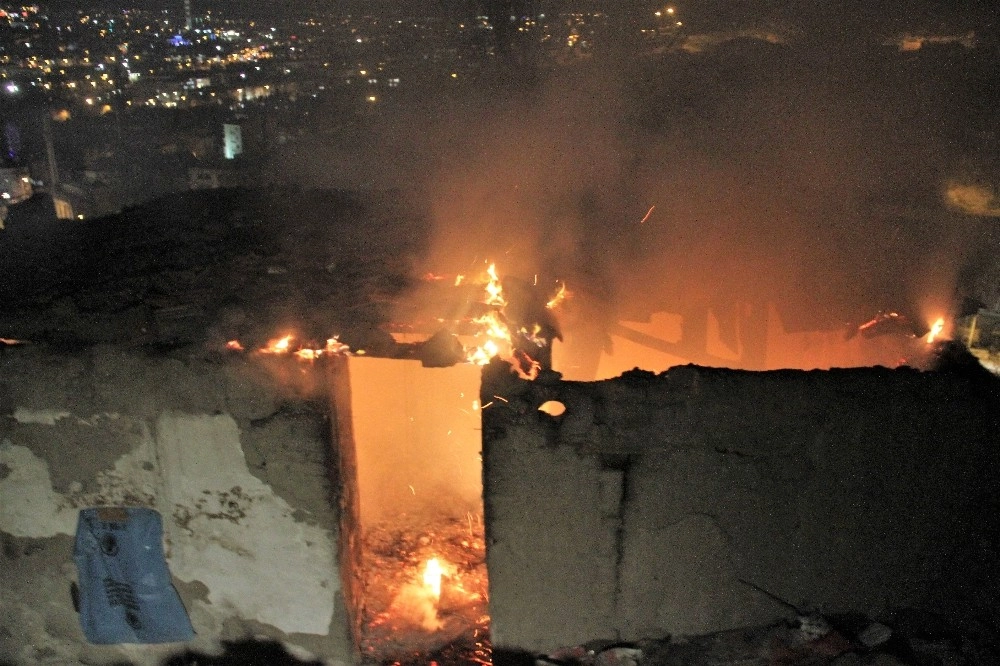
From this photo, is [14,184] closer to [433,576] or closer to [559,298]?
[433,576]

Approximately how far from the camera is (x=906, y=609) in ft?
13.8

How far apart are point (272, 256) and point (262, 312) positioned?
1.53m

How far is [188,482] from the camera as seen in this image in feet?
14.1

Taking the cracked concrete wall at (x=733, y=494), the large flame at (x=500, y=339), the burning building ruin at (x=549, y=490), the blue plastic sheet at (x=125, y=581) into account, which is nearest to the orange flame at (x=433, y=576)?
the burning building ruin at (x=549, y=490)

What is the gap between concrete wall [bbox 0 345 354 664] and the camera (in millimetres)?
4098

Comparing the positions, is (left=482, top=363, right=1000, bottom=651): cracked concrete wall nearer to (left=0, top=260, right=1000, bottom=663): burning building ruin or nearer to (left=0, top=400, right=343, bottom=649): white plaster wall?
(left=0, top=260, right=1000, bottom=663): burning building ruin

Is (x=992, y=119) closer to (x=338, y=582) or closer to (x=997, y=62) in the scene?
(x=997, y=62)

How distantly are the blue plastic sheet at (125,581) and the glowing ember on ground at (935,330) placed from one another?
6.31 metres

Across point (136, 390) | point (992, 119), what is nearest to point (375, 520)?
point (136, 390)

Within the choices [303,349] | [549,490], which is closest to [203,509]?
[303,349]

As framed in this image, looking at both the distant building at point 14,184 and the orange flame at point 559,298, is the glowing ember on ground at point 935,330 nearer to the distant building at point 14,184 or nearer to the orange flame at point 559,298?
the orange flame at point 559,298

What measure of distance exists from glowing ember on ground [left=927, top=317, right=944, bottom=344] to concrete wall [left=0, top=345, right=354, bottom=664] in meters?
5.20

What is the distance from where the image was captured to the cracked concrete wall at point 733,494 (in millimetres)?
3775

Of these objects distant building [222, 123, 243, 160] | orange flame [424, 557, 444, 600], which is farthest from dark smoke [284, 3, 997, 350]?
distant building [222, 123, 243, 160]
